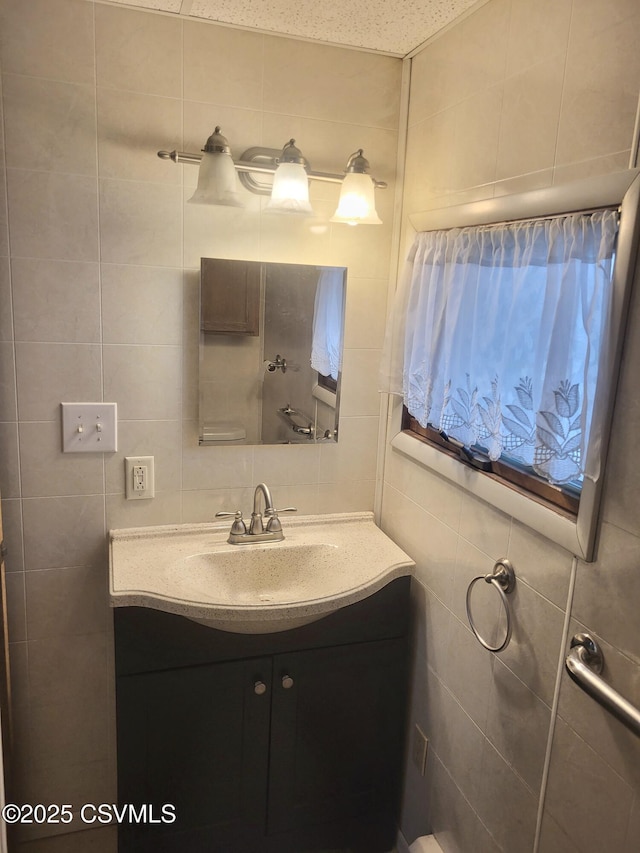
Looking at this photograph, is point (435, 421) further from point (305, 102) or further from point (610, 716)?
point (305, 102)

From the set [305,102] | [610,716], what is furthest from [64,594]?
[305,102]

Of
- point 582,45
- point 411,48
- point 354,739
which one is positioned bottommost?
point 354,739

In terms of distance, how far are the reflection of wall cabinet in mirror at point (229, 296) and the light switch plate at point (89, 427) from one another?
1.20ft

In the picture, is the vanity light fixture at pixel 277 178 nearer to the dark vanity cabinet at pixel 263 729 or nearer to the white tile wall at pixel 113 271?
the white tile wall at pixel 113 271

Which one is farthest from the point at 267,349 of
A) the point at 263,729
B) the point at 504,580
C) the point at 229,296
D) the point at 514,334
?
the point at 263,729

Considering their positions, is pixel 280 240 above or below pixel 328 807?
above

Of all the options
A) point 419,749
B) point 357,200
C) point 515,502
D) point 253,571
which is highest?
point 357,200

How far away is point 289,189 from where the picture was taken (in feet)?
5.53

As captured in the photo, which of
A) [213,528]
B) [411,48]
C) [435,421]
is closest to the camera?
[435,421]

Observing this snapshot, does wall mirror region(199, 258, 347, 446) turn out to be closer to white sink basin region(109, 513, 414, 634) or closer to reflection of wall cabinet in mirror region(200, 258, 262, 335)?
reflection of wall cabinet in mirror region(200, 258, 262, 335)

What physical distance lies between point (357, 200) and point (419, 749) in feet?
5.15

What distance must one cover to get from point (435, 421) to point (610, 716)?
2.51 feet

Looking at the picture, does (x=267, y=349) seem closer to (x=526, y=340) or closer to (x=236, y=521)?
(x=236, y=521)

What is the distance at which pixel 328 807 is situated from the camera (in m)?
1.87
